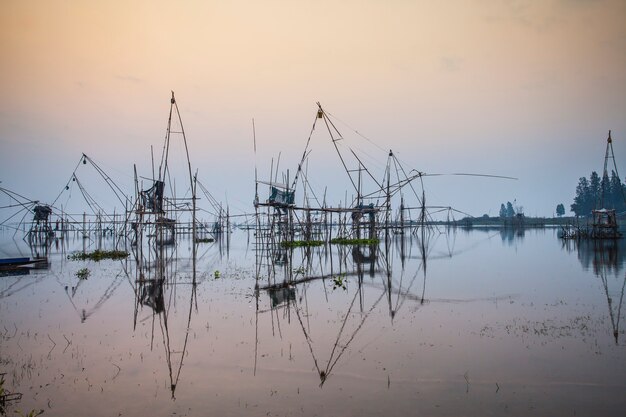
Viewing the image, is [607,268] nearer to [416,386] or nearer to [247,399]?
[416,386]

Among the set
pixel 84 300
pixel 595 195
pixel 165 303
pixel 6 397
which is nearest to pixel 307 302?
pixel 165 303

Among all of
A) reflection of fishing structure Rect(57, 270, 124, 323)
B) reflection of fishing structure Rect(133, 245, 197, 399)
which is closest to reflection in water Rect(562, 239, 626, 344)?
reflection of fishing structure Rect(133, 245, 197, 399)

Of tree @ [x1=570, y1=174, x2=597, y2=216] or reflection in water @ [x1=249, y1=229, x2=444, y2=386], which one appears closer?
reflection in water @ [x1=249, y1=229, x2=444, y2=386]

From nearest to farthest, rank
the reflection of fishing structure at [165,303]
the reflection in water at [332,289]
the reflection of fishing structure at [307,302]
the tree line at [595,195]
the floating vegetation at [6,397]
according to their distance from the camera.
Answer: the floating vegetation at [6,397] < the reflection of fishing structure at [165,303] < the reflection of fishing structure at [307,302] < the reflection in water at [332,289] < the tree line at [595,195]

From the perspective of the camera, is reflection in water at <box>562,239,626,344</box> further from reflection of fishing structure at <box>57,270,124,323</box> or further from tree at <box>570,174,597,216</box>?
tree at <box>570,174,597,216</box>

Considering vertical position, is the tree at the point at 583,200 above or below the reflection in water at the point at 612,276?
above

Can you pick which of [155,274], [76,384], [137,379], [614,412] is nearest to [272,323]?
[137,379]

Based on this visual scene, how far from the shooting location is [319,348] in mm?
8195

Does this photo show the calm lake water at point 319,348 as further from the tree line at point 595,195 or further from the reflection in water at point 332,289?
the tree line at point 595,195

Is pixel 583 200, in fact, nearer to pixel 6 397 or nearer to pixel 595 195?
pixel 595 195

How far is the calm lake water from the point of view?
5.96 metres

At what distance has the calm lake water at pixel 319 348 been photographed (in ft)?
19.6

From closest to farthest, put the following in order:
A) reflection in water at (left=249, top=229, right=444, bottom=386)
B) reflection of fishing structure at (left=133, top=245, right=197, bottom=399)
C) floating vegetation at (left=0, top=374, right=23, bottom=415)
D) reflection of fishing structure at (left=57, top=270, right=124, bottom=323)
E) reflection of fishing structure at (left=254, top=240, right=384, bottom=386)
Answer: floating vegetation at (left=0, top=374, right=23, bottom=415)
reflection of fishing structure at (left=133, top=245, right=197, bottom=399)
reflection of fishing structure at (left=254, top=240, right=384, bottom=386)
reflection in water at (left=249, top=229, right=444, bottom=386)
reflection of fishing structure at (left=57, top=270, right=124, bottom=323)

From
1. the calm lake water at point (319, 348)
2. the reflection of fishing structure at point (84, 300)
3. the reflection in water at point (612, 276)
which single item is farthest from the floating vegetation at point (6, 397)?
the reflection in water at point (612, 276)
